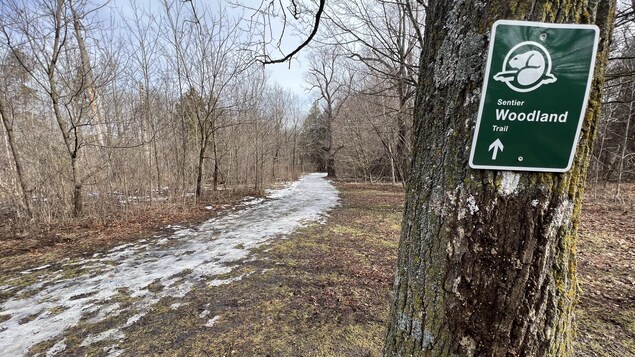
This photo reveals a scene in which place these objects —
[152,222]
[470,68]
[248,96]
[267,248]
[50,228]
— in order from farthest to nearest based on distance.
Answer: [248,96] < [152,222] < [50,228] < [267,248] < [470,68]

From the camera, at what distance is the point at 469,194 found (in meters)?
0.73

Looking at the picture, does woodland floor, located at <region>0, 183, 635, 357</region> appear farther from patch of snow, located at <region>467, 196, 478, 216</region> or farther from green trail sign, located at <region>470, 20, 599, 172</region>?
green trail sign, located at <region>470, 20, 599, 172</region>

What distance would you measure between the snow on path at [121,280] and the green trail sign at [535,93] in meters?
3.18

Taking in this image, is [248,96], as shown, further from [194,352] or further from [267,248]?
[194,352]

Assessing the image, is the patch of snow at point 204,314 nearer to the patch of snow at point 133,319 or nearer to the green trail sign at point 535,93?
the patch of snow at point 133,319

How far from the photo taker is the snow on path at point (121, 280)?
8.20ft

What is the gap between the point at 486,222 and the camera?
0.72 meters

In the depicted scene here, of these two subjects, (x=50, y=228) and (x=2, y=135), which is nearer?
(x=50, y=228)

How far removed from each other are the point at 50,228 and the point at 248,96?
8146 millimetres

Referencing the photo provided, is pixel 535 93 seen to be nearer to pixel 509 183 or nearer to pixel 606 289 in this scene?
pixel 509 183

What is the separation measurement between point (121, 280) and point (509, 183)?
428 cm

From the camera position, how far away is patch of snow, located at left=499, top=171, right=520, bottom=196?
2.28 ft

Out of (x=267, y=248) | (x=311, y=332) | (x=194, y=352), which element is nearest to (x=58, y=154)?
(x=267, y=248)

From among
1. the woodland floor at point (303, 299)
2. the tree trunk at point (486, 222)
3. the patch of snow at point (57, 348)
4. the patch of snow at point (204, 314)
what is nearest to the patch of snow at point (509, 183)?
the tree trunk at point (486, 222)
